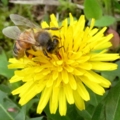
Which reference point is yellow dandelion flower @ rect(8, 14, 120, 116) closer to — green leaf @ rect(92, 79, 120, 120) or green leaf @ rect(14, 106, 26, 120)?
green leaf @ rect(92, 79, 120, 120)

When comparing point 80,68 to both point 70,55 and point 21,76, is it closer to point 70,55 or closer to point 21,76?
point 70,55

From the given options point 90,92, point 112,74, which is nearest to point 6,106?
point 90,92

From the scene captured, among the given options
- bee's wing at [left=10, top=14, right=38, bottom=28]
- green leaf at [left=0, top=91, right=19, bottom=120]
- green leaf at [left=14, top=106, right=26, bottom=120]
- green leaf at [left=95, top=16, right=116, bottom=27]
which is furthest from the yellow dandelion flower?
green leaf at [left=95, top=16, right=116, bottom=27]

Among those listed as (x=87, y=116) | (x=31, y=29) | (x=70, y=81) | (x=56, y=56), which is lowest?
(x=87, y=116)

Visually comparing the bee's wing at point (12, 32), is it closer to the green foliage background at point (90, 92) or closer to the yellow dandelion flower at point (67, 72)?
the yellow dandelion flower at point (67, 72)

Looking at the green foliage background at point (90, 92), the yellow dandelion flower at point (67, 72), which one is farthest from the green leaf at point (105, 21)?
the yellow dandelion flower at point (67, 72)

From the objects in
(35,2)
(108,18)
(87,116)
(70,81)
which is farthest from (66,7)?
(70,81)
